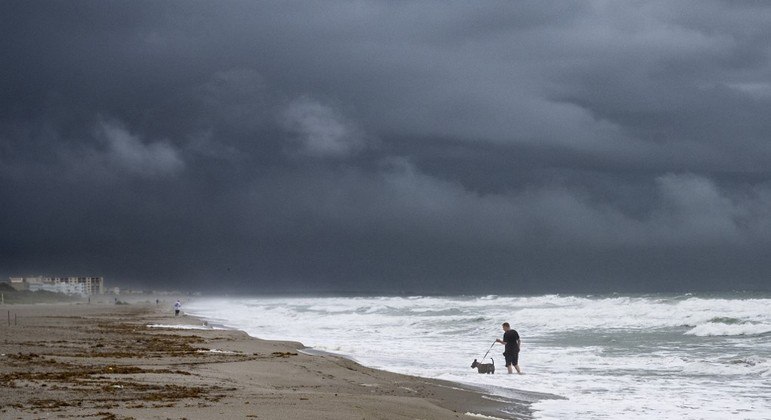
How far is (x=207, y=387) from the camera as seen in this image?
11.1m

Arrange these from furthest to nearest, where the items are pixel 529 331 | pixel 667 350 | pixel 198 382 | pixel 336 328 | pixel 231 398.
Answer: pixel 336 328 → pixel 529 331 → pixel 667 350 → pixel 198 382 → pixel 231 398

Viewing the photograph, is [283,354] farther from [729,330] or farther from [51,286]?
[51,286]

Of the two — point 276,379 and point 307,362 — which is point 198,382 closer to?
point 276,379

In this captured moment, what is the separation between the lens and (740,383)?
606 inches

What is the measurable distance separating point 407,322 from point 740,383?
971 inches

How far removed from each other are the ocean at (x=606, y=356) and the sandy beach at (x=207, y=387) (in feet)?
4.99

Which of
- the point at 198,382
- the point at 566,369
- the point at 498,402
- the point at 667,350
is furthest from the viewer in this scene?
the point at 667,350

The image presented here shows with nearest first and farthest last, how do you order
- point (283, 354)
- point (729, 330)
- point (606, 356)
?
point (283, 354) < point (606, 356) < point (729, 330)

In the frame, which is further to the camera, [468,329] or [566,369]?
[468,329]

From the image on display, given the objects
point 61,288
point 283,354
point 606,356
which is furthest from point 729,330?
point 61,288

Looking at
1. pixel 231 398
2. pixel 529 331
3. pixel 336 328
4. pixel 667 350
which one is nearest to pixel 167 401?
pixel 231 398

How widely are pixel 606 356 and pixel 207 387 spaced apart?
1307 centimetres

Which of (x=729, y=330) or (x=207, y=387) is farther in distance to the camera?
(x=729, y=330)

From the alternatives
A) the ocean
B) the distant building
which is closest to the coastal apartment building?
the distant building
